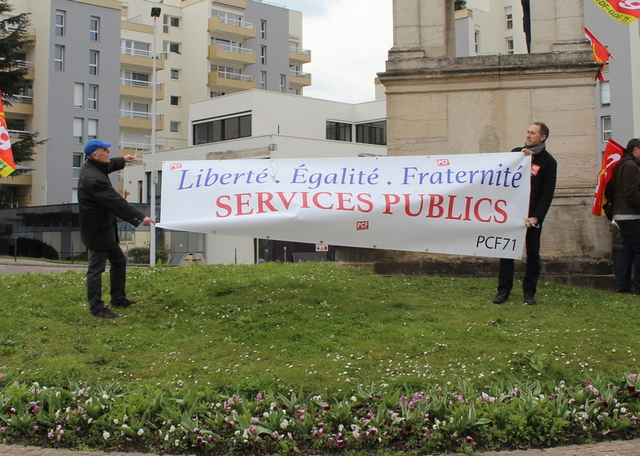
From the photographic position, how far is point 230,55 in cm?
7525

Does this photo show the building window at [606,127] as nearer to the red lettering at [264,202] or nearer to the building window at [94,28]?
the building window at [94,28]

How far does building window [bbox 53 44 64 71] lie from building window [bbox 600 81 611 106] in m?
42.7

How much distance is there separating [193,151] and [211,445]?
172ft

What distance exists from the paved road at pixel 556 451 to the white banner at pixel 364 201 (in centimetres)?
364

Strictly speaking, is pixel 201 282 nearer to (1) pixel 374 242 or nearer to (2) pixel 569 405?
(1) pixel 374 242

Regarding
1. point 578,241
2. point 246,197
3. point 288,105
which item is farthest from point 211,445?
point 288,105

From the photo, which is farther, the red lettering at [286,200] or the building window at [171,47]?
the building window at [171,47]

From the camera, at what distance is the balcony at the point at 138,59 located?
70000 mm

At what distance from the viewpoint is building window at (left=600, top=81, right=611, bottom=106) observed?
182 ft

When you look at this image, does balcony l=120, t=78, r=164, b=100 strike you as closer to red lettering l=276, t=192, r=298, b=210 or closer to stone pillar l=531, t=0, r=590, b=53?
stone pillar l=531, t=0, r=590, b=53

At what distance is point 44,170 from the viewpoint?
6169cm

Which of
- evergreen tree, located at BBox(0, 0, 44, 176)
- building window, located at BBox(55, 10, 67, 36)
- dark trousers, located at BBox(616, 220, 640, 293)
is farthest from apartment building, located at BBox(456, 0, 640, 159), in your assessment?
dark trousers, located at BBox(616, 220, 640, 293)

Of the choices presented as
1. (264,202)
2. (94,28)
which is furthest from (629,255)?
(94,28)

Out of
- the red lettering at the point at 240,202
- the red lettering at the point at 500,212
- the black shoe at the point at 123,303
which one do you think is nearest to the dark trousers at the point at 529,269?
the red lettering at the point at 500,212
